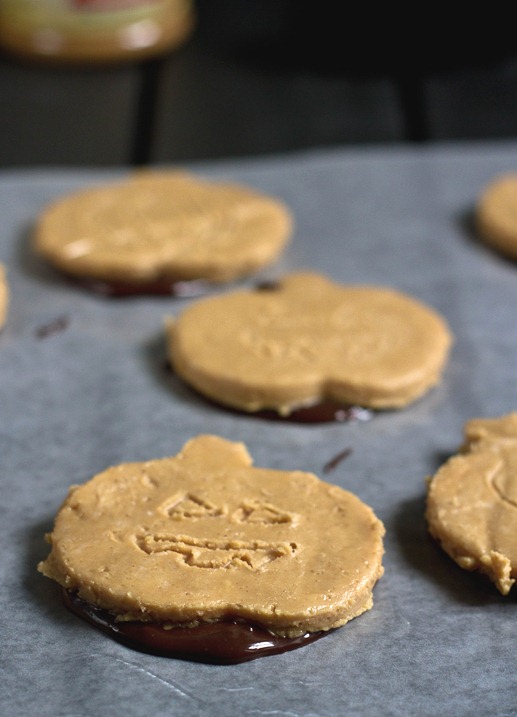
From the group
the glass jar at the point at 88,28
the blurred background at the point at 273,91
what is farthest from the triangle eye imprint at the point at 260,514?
the glass jar at the point at 88,28

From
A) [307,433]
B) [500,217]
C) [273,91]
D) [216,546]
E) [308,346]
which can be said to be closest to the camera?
[216,546]

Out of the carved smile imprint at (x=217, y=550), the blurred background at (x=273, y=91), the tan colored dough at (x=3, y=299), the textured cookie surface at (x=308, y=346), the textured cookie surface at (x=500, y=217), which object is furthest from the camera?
the blurred background at (x=273, y=91)

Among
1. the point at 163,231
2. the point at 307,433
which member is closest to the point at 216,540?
the point at 307,433

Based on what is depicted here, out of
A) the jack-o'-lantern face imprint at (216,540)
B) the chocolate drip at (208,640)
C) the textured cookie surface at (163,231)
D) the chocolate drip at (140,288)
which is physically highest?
the jack-o'-lantern face imprint at (216,540)

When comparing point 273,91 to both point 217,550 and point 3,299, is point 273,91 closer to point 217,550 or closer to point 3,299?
point 3,299

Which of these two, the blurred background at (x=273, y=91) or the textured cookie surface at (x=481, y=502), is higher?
the textured cookie surface at (x=481, y=502)

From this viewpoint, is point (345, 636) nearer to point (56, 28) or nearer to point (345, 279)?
point (345, 279)

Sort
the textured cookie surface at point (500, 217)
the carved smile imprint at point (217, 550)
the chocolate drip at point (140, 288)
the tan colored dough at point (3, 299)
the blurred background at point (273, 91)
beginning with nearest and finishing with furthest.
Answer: the carved smile imprint at point (217, 550) < the tan colored dough at point (3, 299) < the chocolate drip at point (140, 288) < the textured cookie surface at point (500, 217) < the blurred background at point (273, 91)

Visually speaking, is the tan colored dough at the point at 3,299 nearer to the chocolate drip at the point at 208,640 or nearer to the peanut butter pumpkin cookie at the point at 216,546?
the peanut butter pumpkin cookie at the point at 216,546
